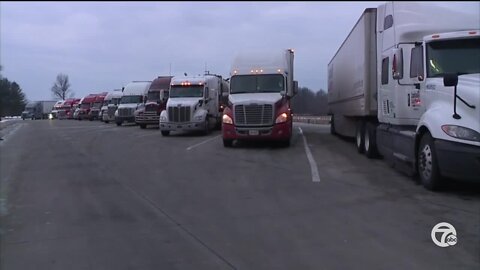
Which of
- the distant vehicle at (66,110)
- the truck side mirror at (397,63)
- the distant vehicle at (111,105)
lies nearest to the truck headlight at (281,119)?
the truck side mirror at (397,63)

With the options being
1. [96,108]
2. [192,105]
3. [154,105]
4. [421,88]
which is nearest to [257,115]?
[421,88]

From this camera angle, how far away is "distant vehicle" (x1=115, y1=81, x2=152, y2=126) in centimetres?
3750

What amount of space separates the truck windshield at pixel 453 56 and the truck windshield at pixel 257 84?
8521 millimetres

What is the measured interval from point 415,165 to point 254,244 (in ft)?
17.0

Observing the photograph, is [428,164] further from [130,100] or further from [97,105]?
[97,105]

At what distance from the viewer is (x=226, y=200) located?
923cm

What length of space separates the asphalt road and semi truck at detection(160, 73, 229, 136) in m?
10.3

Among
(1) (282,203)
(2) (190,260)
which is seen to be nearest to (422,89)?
(1) (282,203)

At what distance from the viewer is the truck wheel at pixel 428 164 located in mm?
9516

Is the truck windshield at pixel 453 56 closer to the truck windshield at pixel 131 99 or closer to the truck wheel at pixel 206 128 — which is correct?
the truck wheel at pixel 206 128

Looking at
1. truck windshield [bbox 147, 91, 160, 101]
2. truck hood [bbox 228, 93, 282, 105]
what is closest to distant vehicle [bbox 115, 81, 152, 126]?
truck windshield [bbox 147, 91, 160, 101]

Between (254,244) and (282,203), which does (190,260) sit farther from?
(282,203)

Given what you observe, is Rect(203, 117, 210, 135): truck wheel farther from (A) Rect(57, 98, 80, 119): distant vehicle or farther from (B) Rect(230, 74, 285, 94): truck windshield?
(A) Rect(57, 98, 80, 119): distant vehicle

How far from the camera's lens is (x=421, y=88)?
10805 millimetres
